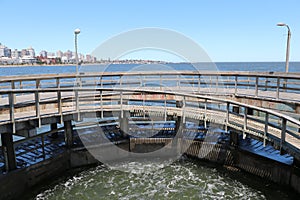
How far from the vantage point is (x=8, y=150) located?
29.5 ft

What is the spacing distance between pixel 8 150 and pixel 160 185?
559cm

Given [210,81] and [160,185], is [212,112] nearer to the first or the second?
[160,185]

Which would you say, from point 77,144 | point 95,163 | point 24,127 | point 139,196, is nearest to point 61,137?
point 77,144

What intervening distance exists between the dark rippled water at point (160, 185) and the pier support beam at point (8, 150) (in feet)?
4.57

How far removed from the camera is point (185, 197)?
354 inches

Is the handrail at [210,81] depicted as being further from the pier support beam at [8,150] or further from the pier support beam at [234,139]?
the pier support beam at [8,150]

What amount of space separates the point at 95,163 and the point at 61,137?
7.15 feet

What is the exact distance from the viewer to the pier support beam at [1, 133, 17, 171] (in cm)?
892

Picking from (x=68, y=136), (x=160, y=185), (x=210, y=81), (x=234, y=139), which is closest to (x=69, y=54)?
(x=210, y=81)

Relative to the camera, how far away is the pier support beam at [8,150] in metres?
8.92

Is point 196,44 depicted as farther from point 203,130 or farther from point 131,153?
point 131,153

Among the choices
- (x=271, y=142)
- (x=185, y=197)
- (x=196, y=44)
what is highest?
(x=196, y=44)

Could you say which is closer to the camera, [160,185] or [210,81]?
[160,185]

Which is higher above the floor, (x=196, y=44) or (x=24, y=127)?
(x=196, y=44)
